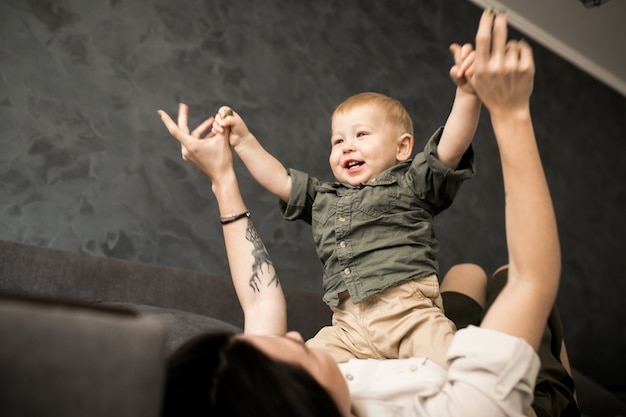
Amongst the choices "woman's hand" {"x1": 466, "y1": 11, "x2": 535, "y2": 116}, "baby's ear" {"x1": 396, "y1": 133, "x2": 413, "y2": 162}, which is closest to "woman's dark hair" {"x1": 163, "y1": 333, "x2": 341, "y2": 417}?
"woman's hand" {"x1": 466, "y1": 11, "x2": 535, "y2": 116}

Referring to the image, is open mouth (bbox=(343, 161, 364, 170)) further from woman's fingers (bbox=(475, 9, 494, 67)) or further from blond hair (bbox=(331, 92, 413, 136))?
woman's fingers (bbox=(475, 9, 494, 67))

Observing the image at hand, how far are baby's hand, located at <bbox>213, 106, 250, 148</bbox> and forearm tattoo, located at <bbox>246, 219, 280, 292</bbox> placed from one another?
0.19 metres

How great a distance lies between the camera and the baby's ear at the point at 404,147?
1.42 meters

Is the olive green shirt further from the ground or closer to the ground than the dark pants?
further from the ground

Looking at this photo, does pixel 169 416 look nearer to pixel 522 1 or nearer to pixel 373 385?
pixel 373 385

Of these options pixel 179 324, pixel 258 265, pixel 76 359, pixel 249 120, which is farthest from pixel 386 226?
pixel 249 120

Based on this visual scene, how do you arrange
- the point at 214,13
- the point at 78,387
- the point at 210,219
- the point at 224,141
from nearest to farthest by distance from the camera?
the point at 78,387
the point at 224,141
the point at 210,219
the point at 214,13

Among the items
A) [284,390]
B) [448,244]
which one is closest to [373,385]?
[284,390]

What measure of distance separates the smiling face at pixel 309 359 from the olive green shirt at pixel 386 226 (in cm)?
34

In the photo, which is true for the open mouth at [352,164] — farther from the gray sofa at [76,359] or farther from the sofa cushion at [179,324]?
the gray sofa at [76,359]

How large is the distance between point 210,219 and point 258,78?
0.63 m

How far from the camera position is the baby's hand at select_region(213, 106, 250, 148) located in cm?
132

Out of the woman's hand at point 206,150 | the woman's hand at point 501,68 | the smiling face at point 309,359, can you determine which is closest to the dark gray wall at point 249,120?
the woman's hand at point 206,150

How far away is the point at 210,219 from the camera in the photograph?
2.25 m
